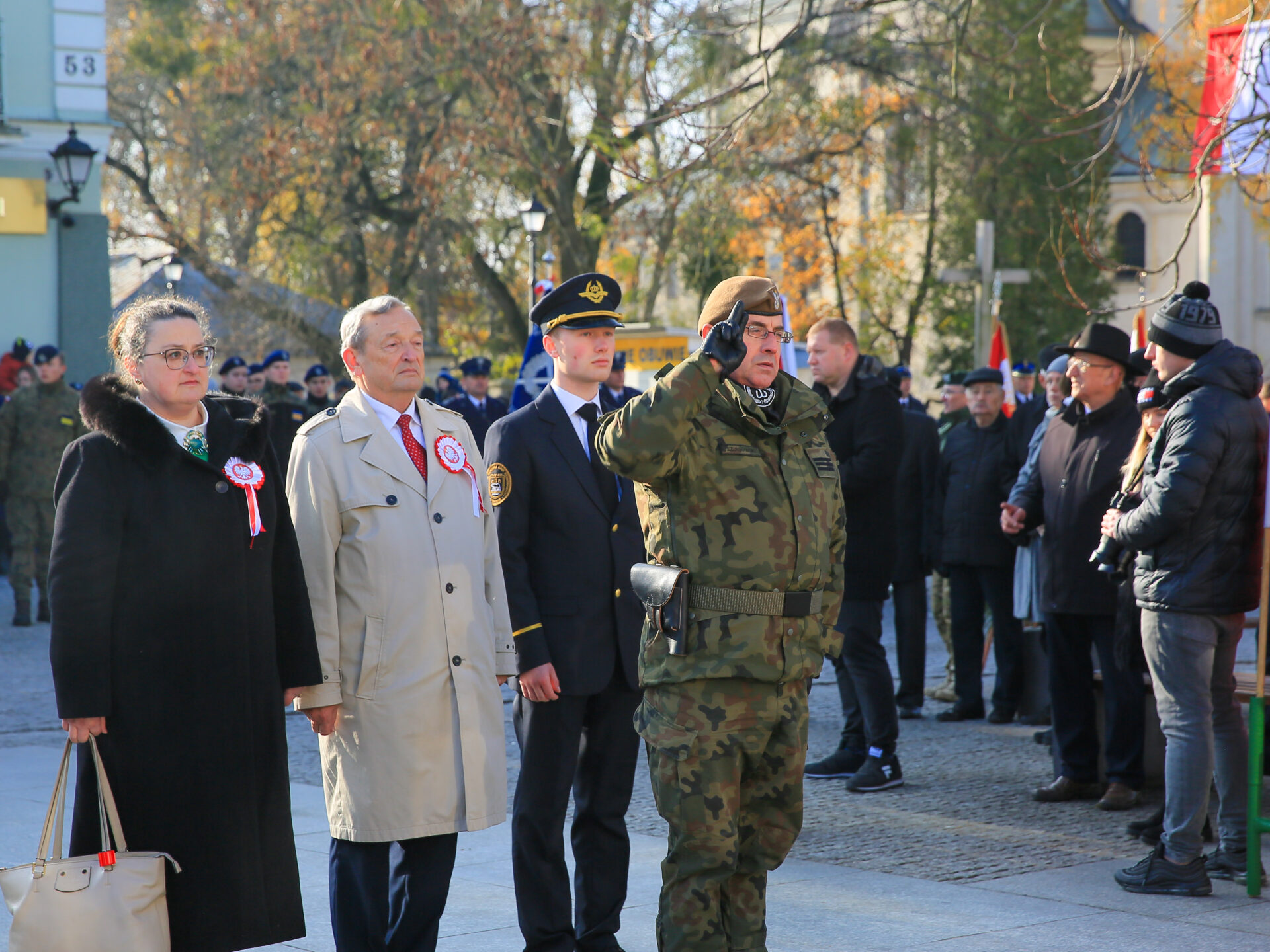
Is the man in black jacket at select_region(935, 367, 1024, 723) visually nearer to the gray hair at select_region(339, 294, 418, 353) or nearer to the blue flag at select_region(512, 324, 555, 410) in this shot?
the blue flag at select_region(512, 324, 555, 410)

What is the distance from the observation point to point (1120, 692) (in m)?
6.83

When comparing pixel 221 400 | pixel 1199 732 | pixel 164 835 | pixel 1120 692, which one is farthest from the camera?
pixel 1120 692

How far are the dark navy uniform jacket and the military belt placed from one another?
2.73 feet

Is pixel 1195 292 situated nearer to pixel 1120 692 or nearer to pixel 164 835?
pixel 1120 692

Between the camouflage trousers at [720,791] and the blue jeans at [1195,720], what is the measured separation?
2104mm

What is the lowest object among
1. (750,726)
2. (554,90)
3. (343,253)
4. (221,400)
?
(750,726)

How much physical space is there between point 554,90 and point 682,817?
17.5 m

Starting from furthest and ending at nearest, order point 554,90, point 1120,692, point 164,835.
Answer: point 554,90 → point 1120,692 → point 164,835

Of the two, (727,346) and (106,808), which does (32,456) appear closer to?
(106,808)

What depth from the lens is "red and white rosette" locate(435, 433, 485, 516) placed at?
14.5 feet

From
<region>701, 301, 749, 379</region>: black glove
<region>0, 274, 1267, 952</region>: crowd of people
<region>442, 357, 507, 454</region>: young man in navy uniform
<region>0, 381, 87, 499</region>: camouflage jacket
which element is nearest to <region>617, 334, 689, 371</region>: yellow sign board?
<region>442, 357, 507, 454</region>: young man in navy uniform

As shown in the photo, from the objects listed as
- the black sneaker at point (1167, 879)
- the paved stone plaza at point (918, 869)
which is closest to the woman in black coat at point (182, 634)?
the paved stone plaza at point (918, 869)

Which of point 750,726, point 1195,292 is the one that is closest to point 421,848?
point 750,726

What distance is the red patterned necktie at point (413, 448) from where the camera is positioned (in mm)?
4379
